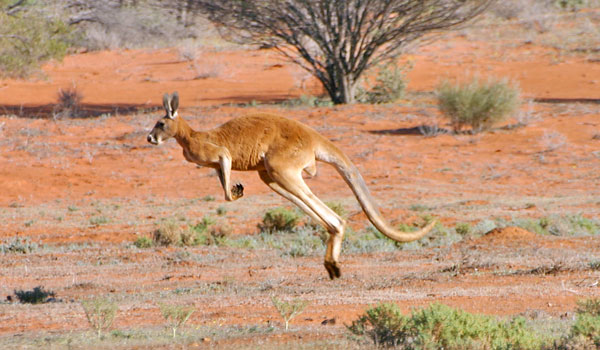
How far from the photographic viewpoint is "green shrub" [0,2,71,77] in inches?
1051

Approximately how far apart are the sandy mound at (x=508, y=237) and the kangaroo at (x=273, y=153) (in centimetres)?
633

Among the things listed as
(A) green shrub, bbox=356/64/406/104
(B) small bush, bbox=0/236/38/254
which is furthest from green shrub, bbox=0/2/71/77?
(B) small bush, bbox=0/236/38/254

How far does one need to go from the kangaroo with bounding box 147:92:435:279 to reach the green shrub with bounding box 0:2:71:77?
21.0 meters

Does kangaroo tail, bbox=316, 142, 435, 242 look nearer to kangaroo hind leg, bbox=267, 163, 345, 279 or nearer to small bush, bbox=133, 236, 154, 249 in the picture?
kangaroo hind leg, bbox=267, 163, 345, 279

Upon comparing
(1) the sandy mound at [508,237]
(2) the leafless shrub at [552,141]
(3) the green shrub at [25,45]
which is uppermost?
(3) the green shrub at [25,45]

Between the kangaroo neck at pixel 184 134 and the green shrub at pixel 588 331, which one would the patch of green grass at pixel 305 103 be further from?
the green shrub at pixel 588 331

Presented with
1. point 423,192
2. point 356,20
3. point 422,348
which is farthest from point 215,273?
point 356,20

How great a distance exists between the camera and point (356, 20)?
28906 mm

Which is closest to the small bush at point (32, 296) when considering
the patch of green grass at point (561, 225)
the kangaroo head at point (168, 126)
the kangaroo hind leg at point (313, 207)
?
the kangaroo head at point (168, 126)

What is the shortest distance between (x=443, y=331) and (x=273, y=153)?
2.24 meters

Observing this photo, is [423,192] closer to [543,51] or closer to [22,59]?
[22,59]

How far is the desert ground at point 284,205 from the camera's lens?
27.0 feet

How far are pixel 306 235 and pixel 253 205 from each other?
4.52 meters

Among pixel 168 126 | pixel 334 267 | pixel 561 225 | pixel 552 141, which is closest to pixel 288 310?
pixel 334 267
